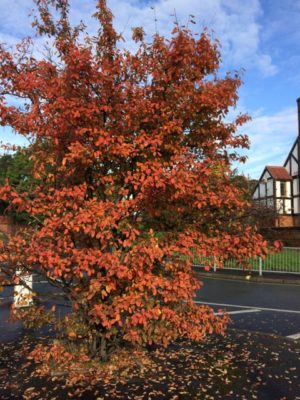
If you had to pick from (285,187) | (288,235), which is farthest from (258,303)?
(285,187)

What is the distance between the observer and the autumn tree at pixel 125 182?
13.5 ft

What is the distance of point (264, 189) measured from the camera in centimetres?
5175

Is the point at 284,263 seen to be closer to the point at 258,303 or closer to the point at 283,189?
the point at 258,303

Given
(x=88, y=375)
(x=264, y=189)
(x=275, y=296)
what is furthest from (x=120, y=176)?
(x=264, y=189)

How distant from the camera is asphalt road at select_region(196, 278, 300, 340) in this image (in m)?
7.70

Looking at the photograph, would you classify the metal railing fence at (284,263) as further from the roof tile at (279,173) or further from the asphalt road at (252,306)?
the roof tile at (279,173)

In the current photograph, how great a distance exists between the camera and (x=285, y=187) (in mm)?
48750

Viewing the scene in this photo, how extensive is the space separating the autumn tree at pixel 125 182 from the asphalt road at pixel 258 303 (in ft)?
9.59

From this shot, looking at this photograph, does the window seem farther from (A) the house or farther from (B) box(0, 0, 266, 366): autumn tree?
(B) box(0, 0, 266, 366): autumn tree

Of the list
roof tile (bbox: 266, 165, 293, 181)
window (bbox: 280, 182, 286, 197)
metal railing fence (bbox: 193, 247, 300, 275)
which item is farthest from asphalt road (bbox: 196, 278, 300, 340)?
window (bbox: 280, 182, 286, 197)

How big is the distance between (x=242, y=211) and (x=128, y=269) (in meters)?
1.49

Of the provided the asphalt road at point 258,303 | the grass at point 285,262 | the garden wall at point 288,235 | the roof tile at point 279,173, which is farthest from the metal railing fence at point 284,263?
the roof tile at point 279,173

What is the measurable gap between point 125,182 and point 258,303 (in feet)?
23.5

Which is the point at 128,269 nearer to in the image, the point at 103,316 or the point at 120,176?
the point at 103,316
